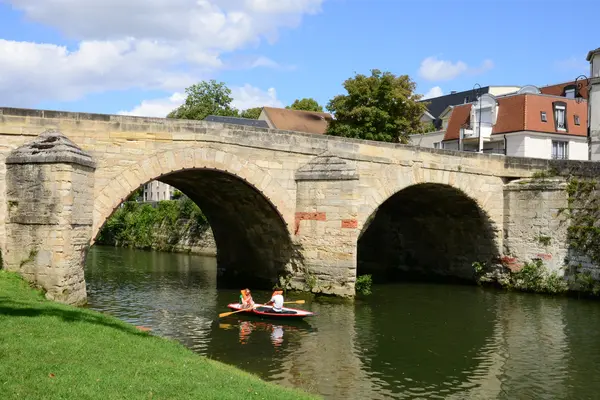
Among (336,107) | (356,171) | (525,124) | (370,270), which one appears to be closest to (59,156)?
(356,171)

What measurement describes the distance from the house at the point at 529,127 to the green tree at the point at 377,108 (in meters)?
4.66

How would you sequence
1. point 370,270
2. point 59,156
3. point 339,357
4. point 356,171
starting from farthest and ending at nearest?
1. point 370,270
2. point 356,171
3. point 59,156
4. point 339,357

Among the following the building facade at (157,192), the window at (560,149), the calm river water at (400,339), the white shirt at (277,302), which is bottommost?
the calm river water at (400,339)

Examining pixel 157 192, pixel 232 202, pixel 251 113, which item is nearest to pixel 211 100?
pixel 251 113

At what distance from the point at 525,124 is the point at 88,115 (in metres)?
30.1

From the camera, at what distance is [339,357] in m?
12.4

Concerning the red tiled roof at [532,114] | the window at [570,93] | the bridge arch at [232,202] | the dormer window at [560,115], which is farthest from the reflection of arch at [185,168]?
the window at [570,93]

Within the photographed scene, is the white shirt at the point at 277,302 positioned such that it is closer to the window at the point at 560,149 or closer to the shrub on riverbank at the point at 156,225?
the shrub on riverbank at the point at 156,225

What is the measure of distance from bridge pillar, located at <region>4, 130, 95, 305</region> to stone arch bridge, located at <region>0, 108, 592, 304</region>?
25mm

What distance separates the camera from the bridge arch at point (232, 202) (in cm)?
1592

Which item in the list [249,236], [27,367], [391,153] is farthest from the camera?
[249,236]

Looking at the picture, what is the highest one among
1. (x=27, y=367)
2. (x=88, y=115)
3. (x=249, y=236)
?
(x=88, y=115)

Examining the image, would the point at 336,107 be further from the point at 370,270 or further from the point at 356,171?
the point at 356,171

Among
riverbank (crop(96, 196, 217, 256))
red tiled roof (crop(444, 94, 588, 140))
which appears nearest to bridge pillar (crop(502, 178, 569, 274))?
red tiled roof (crop(444, 94, 588, 140))
